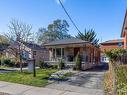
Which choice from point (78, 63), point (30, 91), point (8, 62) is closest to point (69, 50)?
point (78, 63)

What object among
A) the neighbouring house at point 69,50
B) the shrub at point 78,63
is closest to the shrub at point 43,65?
the neighbouring house at point 69,50

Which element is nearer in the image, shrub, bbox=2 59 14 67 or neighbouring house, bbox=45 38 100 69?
neighbouring house, bbox=45 38 100 69

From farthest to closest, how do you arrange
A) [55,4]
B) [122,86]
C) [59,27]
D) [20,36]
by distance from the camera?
[59,27] < [20,36] < [55,4] < [122,86]

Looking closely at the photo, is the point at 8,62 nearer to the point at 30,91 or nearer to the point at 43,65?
the point at 43,65

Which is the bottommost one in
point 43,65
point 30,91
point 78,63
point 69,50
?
point 30,91

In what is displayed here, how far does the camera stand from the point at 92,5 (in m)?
14.4

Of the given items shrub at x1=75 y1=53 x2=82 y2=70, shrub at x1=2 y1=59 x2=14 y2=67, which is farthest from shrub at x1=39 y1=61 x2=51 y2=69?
shrub at x1=2 y1=59 x2=14 y2=67

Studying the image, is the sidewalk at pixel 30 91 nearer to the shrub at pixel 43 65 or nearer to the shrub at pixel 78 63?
the shrub at pixel 78 63

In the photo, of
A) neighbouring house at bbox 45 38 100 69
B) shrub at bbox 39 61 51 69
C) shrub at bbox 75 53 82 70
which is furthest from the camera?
neighbouring house at bbox 45 38 100 69

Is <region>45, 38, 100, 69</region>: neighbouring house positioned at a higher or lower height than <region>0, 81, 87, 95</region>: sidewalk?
higher

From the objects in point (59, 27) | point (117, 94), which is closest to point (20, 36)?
point (117, 94)

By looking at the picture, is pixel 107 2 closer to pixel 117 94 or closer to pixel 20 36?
pixel 117 94

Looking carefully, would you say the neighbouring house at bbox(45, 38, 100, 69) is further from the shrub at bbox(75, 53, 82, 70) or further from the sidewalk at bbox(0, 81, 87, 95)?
the sidewalk at bbox(0, 81, 87, 95)

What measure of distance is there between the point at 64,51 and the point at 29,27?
25.9 feet
